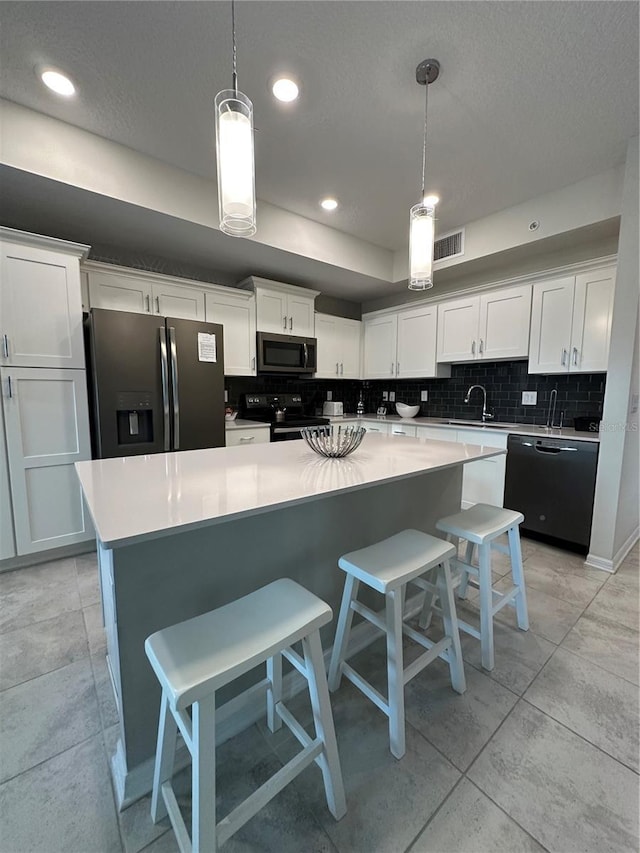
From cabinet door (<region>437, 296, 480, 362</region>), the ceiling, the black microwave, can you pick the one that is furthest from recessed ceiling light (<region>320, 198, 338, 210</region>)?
cabinet door (<region>437, 296, 480, 362</region>)

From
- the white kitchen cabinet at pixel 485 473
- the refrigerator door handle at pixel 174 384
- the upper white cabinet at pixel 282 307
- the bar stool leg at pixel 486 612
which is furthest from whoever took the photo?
the upper white cabinet at pixel 282 307

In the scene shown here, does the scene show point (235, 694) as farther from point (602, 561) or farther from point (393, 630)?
point (602, 561)

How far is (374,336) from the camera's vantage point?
443cm

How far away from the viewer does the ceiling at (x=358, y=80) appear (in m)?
1.42

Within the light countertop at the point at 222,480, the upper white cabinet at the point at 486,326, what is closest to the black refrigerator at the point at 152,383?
the light countertop at the point at 222,480

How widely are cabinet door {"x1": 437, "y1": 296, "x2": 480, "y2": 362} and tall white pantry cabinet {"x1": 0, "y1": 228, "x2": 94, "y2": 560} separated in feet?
10.6

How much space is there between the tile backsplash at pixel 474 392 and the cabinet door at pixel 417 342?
348mm

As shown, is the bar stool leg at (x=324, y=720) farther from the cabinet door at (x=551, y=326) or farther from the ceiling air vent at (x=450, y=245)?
the ceiling air vent at (x=450, y=245)

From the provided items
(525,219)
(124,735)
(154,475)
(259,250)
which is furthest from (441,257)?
(124,735)

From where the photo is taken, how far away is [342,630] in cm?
136

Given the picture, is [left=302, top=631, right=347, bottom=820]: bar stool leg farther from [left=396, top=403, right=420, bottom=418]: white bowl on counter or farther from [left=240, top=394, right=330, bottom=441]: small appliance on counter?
[left=396, top=403, right=420, bottom=418]: white bowl on counter

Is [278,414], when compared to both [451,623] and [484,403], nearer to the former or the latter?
[484,403]

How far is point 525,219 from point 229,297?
2628 millimetres

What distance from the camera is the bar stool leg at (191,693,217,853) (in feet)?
2.48
